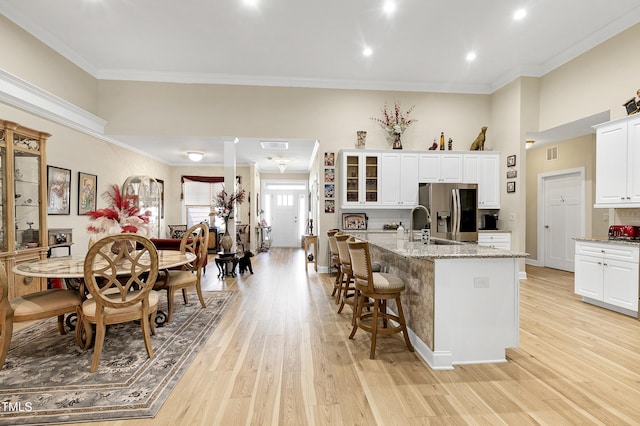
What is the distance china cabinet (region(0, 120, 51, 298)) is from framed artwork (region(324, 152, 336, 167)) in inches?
161

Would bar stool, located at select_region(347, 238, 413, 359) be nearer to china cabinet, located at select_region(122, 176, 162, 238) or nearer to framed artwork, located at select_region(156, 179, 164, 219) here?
china cabinet, located at select_region(122, 176, 162, 238)

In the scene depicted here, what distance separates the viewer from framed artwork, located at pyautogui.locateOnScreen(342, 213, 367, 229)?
18.3ft

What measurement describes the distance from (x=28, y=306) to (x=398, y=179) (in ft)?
16.7

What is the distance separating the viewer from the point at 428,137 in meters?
5.76

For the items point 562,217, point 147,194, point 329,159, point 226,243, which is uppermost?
point 329,159

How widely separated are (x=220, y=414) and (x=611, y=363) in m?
2.99

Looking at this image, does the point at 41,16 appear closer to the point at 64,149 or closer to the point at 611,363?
the point at 64,149

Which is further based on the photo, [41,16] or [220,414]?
[41,16]

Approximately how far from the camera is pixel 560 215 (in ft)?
20.1

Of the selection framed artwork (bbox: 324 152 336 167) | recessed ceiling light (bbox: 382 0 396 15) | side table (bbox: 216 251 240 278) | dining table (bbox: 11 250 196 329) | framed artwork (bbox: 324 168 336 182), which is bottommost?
side table (bbox: 216 251 240 278)

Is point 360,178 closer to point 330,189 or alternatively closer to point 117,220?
point 330,189

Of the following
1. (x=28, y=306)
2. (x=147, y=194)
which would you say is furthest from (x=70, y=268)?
(x=147, y=194)

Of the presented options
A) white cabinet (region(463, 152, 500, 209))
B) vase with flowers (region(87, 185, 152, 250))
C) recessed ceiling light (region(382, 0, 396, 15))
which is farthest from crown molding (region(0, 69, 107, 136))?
white cabinet (region(463, 152, 500, 209))

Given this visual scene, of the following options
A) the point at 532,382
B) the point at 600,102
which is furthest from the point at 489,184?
the point at 532,382
